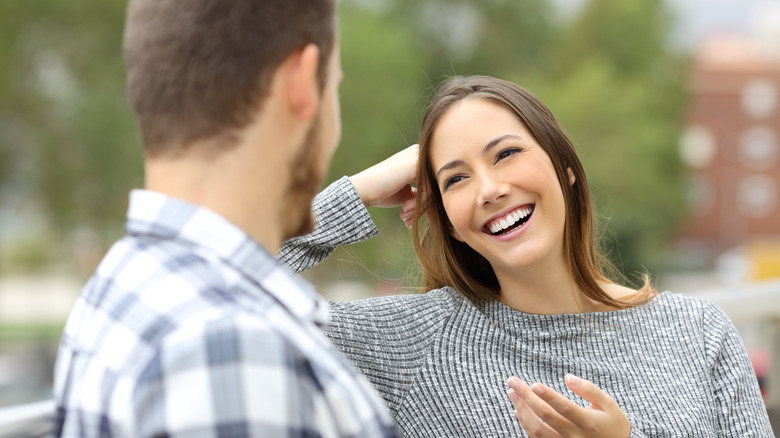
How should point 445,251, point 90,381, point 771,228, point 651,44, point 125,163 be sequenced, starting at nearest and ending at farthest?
point 90,381, point 445,251, point 125,163, point 651,44, point 771,228

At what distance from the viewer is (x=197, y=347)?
969mm

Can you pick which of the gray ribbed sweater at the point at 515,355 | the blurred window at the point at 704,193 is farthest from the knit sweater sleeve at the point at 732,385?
the blurred window at the point at 704,193

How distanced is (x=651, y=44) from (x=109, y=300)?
33.3 metres

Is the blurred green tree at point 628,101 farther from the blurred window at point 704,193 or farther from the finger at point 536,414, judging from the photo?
the finger at point 536,414

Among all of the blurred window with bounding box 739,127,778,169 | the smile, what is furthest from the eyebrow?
the blurred window with bounding box 739,127,778,169

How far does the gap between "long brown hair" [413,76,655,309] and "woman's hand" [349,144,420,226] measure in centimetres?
5

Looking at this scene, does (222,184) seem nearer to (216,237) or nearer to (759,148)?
(216,237)

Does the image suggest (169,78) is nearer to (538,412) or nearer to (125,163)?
(538,412)

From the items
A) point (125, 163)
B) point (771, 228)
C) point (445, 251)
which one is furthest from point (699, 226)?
point (445, 251)

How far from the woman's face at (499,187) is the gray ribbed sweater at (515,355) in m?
0.21

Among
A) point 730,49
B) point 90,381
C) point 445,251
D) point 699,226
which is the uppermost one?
point 730,49

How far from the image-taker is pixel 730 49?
182 feet

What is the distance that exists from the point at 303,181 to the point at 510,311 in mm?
1471

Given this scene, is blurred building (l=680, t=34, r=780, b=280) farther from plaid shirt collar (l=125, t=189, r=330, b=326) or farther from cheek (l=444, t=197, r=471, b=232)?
plaid shirt collar (l=125, t=189, r=330, b=326)
